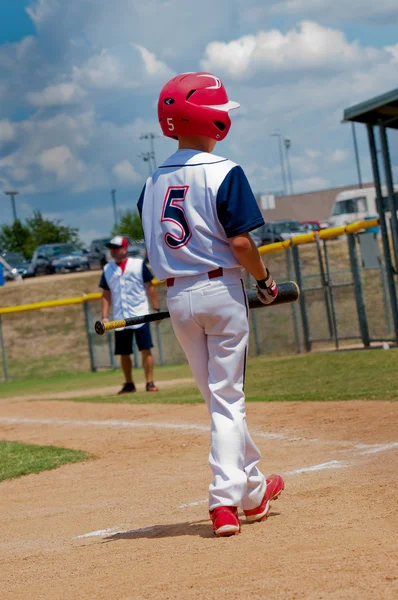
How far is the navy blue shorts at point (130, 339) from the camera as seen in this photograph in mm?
13461

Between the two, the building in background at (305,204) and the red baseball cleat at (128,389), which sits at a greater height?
the building in background at (305,204)

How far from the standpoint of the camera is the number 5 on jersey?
185 inches

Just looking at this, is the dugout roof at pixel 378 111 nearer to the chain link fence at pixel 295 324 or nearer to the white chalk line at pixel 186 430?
the chain link fence at pixel 295 324

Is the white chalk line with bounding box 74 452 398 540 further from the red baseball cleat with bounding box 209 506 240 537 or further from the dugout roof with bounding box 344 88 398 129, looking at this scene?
the dugout roof with bounding box 344 88 398 129

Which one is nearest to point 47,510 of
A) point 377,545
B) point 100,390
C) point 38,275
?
point 377,545

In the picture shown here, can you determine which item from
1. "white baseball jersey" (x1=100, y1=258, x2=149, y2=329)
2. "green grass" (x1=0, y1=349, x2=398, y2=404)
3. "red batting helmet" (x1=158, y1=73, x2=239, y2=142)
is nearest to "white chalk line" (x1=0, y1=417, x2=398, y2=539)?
"green grass" (x1=0, y1=349, x2=398, y2=404)

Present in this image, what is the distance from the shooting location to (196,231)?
183 inches

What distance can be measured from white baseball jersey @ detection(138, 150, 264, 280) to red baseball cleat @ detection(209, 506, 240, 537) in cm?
116

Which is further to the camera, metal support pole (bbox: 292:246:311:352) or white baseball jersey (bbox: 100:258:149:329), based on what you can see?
metal support pole (bbox: 292:246:311:352)

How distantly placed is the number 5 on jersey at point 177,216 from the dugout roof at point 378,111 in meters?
10.0

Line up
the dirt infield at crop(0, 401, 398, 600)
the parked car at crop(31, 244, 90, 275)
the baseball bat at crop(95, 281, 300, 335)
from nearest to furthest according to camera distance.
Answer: the dirt infield at crop(0, 401, 398, 600) < the baseball bat at crop(95, 281, 300, 335) < the parked car at crop(31, 244, 90, 275)

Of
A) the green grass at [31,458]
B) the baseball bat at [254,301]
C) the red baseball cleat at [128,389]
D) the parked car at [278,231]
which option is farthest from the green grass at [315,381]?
the parked car at [278,231]

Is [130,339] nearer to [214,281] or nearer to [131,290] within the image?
[131,290]

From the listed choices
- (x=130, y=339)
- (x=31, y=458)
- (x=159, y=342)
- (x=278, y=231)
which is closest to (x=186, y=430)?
(x=31, y=458)
